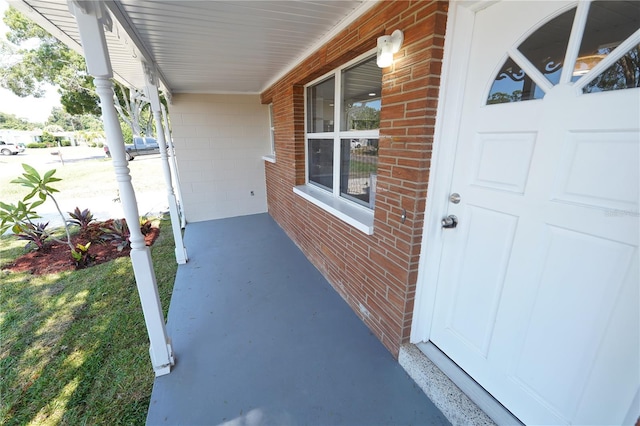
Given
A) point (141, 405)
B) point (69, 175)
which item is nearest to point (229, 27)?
point (141, 405)

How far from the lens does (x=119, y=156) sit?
1523mm

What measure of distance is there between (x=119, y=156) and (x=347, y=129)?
1.90m

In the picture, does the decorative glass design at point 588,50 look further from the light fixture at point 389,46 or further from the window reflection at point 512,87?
the light fixture at point 389,46

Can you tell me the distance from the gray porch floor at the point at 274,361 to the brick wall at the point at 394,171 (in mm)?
249

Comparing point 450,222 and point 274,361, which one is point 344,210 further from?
point 274,361

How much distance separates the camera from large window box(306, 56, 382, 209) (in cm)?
222

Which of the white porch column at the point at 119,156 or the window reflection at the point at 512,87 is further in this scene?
the white porch column at the point at 119,156

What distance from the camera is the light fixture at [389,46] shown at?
5.16ft

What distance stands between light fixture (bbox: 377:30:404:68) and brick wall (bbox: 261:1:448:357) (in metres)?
0.03

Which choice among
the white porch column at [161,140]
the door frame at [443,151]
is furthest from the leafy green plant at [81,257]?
the door frame at [443,151]

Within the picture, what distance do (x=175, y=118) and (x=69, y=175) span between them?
9.80 meters

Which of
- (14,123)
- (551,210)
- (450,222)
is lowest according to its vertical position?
(450,222)

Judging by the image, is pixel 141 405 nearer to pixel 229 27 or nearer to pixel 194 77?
pixel 229 27

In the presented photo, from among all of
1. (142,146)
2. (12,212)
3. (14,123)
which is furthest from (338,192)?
(14,123)
